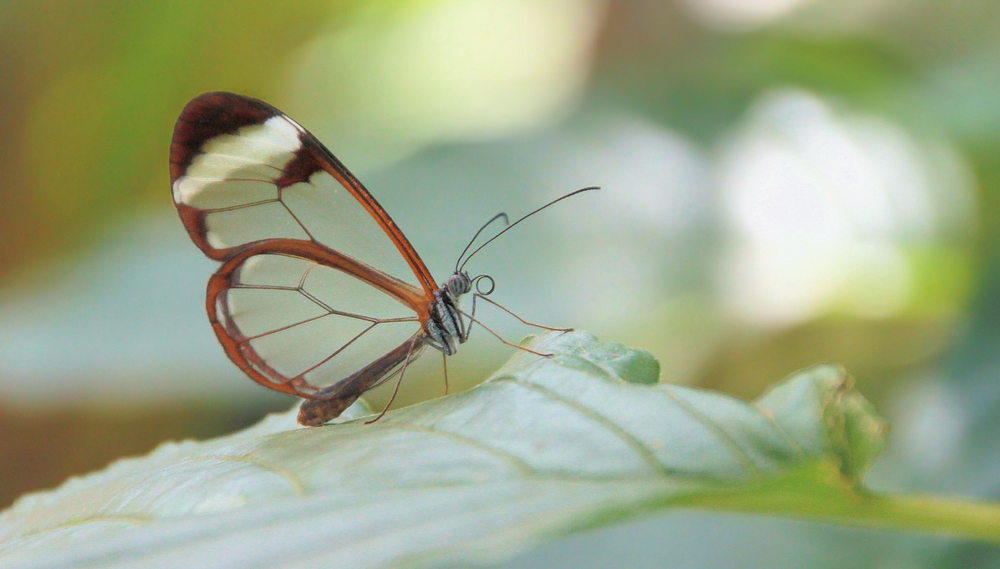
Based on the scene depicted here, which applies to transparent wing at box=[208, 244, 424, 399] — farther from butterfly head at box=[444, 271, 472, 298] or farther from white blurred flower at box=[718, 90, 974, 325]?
white blurred flower at box=[718, 90, 974, 325]

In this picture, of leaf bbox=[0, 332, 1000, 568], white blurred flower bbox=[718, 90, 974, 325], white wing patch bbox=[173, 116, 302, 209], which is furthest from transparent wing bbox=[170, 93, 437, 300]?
white blurred flower bbox=[718, 90, 974, 325]

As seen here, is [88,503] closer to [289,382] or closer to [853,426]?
[289,382]

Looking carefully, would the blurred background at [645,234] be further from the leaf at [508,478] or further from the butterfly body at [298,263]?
the leaf at [508,478]

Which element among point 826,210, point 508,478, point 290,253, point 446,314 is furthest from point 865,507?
point 826,210

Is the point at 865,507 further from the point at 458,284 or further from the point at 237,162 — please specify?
the point at 237,162

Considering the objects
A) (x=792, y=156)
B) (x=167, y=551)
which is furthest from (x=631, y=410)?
(x=792, y=156)

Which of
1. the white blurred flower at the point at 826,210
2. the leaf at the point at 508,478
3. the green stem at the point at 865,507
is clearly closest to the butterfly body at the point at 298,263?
the leaf at the point at 508,478
